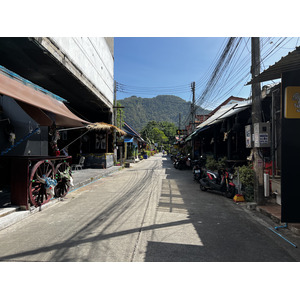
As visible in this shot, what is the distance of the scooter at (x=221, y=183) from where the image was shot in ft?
20.9

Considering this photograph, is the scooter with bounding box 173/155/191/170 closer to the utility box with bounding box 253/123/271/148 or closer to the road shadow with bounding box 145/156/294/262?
the road shadow with bounding box 145/156/294/262

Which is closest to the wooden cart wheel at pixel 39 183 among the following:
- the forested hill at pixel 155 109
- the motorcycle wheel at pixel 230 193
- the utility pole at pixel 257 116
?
the motorcycle wheel at pixel 230 193

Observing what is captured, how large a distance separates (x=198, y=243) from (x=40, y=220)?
12.0 feet

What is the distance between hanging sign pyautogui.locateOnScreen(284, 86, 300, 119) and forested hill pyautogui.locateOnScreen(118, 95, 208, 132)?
136 metres

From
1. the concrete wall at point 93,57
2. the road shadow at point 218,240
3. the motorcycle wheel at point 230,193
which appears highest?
the concrete wall at point 93,57

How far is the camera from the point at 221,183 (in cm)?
684

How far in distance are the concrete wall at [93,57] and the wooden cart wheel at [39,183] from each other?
4.92 metres

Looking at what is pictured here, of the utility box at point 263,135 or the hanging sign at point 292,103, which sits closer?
the hanging sign at point 292,103

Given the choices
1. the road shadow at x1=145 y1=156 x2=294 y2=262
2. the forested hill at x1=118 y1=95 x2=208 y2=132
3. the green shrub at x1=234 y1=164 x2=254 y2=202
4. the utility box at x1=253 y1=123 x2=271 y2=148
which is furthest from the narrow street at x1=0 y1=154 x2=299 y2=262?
the forested hill at x1=118 y1=95 x2=208 y2=132

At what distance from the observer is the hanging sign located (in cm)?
316

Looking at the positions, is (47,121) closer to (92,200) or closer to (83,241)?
(92,200)

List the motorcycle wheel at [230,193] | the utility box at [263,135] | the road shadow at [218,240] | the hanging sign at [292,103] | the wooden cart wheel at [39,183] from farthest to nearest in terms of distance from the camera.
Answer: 1. the motorcycle wheel at [230,193]
2. the utility box at [263,135]
3. the wooden cart wheel at [39,183]
4. the hanging sign at [292,103]
5. the road shadow at [218,240]

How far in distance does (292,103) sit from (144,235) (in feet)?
11.8

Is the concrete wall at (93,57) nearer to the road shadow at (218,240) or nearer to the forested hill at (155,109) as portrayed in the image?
the road shadow at (218,240)
